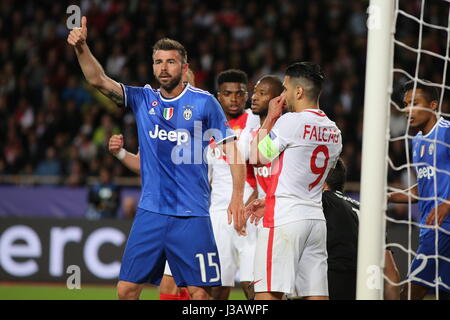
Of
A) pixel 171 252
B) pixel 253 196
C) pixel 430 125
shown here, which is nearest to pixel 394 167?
pixel 430 125

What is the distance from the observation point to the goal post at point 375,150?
14.5 feet

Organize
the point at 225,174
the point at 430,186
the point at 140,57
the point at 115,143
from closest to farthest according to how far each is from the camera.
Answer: the point at 115,143 < the point at 430,186 < the point at 225,174 < the point at 140,57

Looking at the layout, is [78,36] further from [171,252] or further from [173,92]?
[171,252]

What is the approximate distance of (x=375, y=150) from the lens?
448 centimetres

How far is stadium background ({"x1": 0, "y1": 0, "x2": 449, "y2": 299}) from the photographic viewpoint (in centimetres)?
1223

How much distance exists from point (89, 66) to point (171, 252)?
4.59ft

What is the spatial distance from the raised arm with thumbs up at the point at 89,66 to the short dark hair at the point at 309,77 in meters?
1.24

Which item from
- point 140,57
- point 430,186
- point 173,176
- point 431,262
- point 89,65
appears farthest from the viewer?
point 140,57

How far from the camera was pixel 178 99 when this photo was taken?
5.52m

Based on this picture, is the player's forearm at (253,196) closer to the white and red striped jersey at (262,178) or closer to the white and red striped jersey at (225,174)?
the white and red striped jersey at (225,174)

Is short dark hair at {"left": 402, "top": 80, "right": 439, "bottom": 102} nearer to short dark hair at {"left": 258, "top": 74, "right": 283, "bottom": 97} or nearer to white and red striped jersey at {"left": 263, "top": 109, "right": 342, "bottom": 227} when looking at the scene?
short dark hair at {"left": 258, "top": 74, "right": 283, "bottom": 97}

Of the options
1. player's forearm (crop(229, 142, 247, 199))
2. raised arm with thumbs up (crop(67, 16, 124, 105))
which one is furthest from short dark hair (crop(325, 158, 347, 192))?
raised arm with thumbs up (crop(67, 16, 124, 105))
